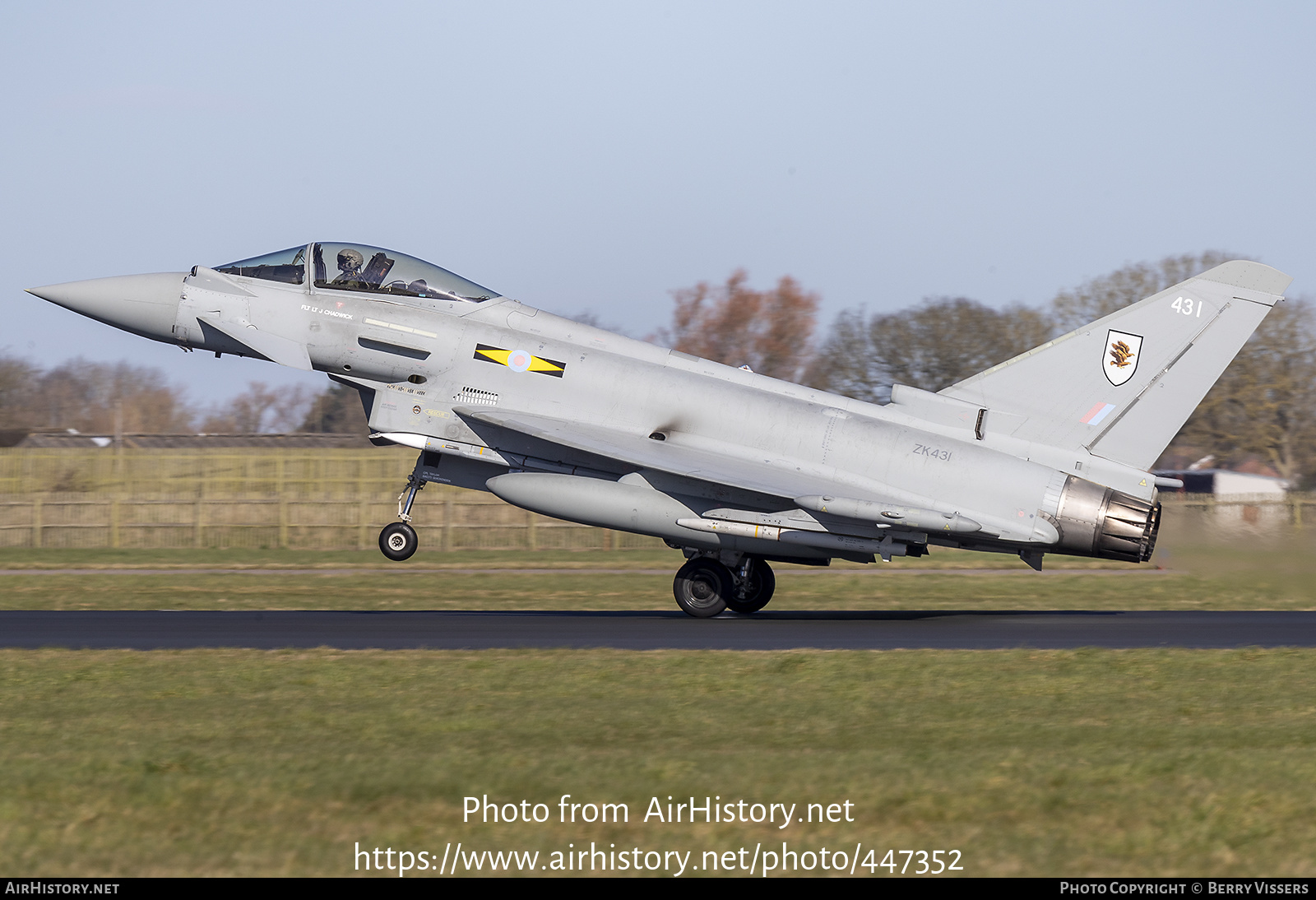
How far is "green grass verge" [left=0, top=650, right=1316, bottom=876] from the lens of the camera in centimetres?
641

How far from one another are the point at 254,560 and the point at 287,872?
26350 mm

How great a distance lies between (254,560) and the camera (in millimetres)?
30969

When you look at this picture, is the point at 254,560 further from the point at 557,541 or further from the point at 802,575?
the point at 802,575

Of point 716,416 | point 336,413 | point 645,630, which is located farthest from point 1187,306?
point 336,413

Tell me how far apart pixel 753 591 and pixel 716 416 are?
8.44ft

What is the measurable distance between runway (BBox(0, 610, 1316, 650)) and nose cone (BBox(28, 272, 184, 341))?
13.4 feet

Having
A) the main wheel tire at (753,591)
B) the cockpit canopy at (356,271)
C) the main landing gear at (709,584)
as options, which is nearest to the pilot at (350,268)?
the cockpit canopy at (356,271)

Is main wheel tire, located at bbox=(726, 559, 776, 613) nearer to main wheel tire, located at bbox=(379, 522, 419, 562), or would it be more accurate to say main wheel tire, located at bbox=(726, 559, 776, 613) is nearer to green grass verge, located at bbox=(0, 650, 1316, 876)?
main wheel tire, located at bbox=(379, 522, 419, 562)

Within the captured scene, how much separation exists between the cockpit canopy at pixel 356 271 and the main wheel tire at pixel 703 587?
4874 millimetres

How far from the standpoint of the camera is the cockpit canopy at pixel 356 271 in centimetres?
1714

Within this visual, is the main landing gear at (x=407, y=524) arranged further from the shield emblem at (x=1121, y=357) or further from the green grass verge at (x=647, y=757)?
the shield emblem at (x=1121, y=357)

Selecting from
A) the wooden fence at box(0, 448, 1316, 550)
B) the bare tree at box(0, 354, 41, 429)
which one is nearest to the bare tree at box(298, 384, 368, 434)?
the bare tree at box(0, 354, 41, 429)

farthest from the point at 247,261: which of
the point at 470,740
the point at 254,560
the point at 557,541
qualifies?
the point at 557,541

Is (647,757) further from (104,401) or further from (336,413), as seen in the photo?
(104,401)
